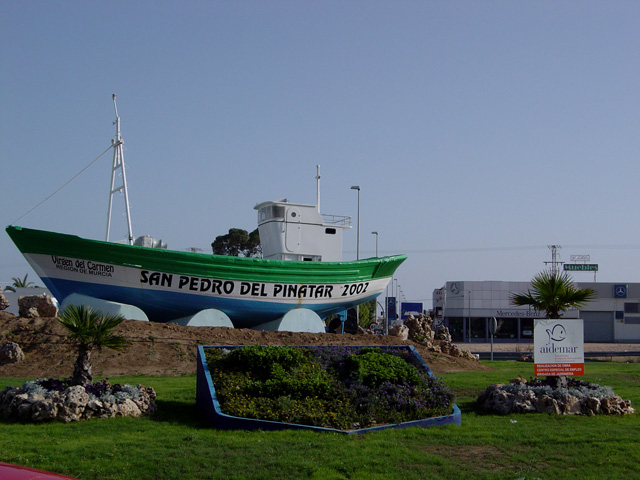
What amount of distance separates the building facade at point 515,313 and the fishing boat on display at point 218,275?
125ft

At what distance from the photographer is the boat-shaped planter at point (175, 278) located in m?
25.0

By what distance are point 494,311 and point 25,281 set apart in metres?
52.8

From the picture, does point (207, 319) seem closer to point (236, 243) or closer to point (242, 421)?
point (242, 421)

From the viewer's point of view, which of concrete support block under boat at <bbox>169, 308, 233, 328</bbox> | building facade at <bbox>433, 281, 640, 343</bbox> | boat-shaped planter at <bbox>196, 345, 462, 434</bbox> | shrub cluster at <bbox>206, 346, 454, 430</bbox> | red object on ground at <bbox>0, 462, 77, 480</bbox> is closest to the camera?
red object on ground at <bbox>0, 462, 77, 480</bbox>

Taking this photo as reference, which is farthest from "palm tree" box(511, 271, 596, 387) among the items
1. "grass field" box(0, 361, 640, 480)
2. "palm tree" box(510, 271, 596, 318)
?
"grass field" box(0, 361, 640, 480)

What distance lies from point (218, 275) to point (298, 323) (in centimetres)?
453

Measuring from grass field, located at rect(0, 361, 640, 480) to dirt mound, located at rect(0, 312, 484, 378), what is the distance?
8416mm

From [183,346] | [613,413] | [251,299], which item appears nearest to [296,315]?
[251,299]

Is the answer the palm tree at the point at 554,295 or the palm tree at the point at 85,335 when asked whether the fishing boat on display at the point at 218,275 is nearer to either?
the palm tree at the point at 85,335

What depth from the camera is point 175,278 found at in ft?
85.1

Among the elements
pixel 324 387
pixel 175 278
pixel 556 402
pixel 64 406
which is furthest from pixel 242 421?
pixel 175 278

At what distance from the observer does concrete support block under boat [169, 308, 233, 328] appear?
26.2 meters

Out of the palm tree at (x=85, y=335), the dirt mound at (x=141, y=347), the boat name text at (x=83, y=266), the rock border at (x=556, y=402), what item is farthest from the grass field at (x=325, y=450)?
the boat name text at (x=83, y=266)

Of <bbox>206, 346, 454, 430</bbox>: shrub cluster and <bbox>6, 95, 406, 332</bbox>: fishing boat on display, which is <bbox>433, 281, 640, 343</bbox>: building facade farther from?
<bbox>206, 346, 454, 430</bbox>: shrub cluster
